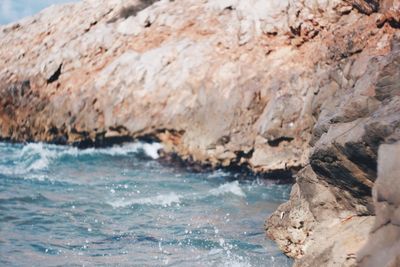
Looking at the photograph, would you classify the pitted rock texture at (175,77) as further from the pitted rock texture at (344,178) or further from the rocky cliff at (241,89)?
the pitted rock texture at (344,178)

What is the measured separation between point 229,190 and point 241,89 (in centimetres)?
424

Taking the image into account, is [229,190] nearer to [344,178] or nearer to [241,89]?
[241,89]

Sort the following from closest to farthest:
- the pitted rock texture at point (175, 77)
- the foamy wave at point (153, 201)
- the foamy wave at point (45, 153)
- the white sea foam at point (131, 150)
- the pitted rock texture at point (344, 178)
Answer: the pitted rock texture at point (344, 178) → the foamy wave at point (153, 201) → the pitted rock texture at point (175, 77) → the foamy wave at point (45, 153) → the white sea foam at point (131, 150)

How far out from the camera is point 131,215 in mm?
10961

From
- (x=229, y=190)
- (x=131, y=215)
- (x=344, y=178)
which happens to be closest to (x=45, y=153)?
(x=229, y=190)

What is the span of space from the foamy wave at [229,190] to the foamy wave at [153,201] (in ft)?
3.51

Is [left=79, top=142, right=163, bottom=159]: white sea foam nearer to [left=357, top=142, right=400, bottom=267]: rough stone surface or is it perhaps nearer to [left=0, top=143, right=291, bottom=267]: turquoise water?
[left=0, top=143, right=291, bottom=267]: turquoise water

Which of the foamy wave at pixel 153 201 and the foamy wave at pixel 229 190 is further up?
the foamy wave at pixel 153 201

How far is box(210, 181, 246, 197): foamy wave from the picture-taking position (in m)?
13.0

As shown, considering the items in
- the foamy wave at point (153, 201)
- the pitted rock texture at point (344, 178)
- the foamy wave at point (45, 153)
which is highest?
the pitted rock texture at point (344, 178)

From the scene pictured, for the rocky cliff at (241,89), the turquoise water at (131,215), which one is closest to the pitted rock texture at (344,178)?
the rocky cliff at (241,89)

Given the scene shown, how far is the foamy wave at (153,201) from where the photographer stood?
12.0 meters

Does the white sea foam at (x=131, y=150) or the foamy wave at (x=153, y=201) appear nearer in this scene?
the foamy wave at (x=153, y=201)

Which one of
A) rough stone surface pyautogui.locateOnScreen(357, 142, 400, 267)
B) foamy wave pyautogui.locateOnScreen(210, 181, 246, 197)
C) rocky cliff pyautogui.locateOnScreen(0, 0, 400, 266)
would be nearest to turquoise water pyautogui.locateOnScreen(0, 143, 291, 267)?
foamy wave pyautogui.locateOnScreen(210, 181, 246, 197)
